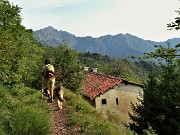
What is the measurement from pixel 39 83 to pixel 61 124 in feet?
50.1

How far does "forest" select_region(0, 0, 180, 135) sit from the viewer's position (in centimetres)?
889

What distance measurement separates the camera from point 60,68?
97.1 ft

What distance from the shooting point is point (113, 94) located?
1565 inches

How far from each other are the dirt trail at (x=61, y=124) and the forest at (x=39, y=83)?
39 centimetres

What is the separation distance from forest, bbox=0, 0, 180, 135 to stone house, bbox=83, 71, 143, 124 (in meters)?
8.87

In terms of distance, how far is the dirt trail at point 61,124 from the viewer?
31.5 ft

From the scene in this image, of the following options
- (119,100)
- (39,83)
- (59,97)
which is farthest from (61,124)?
(119,100)

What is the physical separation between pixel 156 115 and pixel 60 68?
42.8ft

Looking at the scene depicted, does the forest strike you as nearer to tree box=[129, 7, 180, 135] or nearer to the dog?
tree box=[129, 7, 180, 135]

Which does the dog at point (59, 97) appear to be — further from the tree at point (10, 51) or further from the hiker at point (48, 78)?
the tree at point (10, 51)

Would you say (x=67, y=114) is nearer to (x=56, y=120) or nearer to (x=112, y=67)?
(x=56, y=120)

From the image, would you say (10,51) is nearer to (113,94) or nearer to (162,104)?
(162,104)

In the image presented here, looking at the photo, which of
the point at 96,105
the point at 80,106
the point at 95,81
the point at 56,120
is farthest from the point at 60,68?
the point at 56,120

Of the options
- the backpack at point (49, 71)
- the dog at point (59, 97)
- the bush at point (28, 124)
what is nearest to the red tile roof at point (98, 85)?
the dog at point (59, 97)
